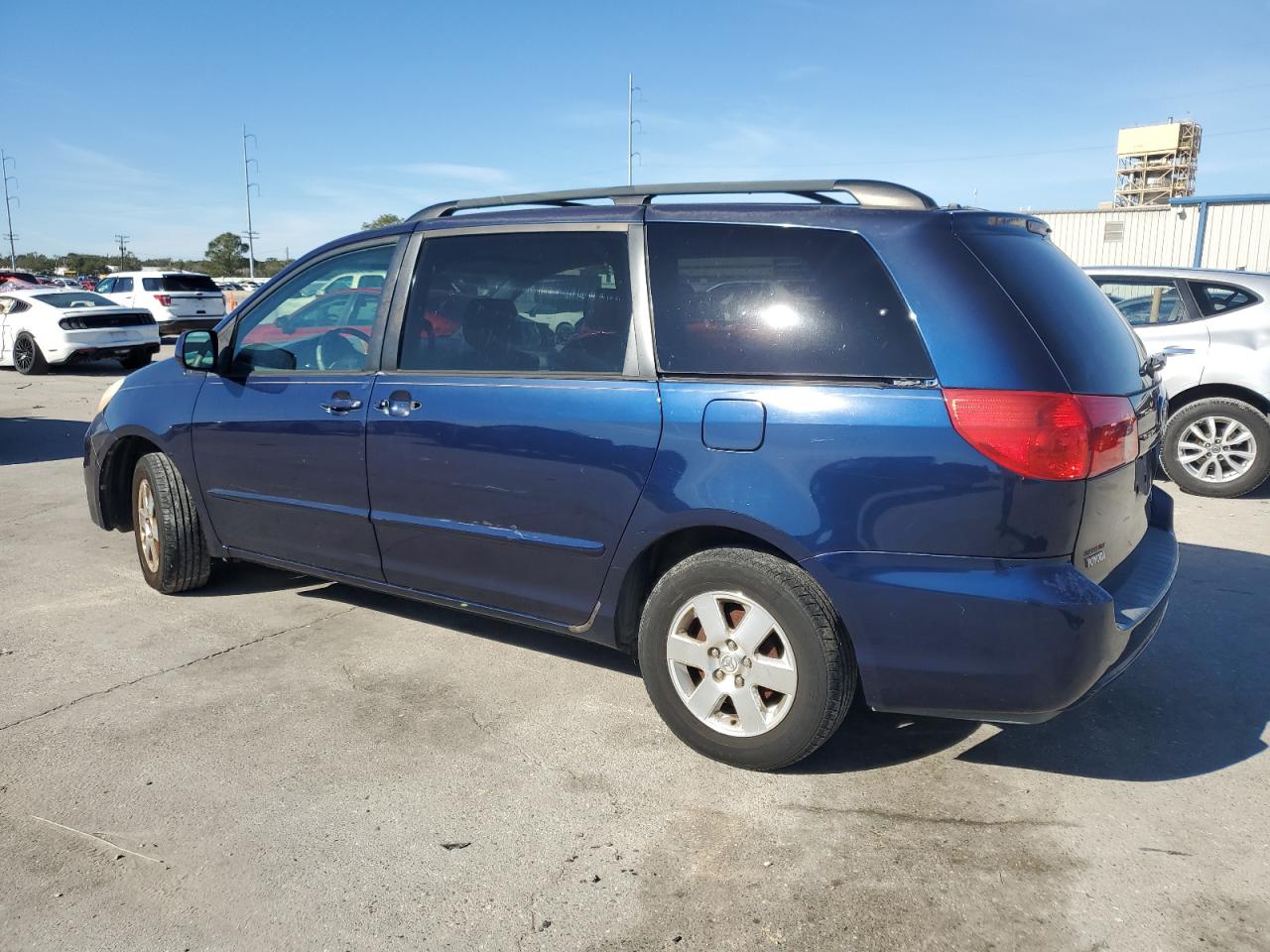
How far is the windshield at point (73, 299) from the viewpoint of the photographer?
16.5 metres

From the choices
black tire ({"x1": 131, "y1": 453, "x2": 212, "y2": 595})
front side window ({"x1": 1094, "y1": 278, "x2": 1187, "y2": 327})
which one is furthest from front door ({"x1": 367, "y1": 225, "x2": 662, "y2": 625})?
front side window ({"x1": 1094, "y1": 278, "x2": 1187, "y2": 327})

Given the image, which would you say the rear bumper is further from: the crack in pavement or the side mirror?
the side mirror

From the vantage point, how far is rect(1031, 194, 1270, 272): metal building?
→ 22844mm

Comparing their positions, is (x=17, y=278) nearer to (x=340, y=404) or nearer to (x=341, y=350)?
(x=341, y=350)

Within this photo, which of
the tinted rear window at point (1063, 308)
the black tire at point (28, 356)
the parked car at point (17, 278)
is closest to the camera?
the tinted rear window at point (1063, 308)

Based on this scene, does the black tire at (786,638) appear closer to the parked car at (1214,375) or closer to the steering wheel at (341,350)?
the steering wheel at (341,350)

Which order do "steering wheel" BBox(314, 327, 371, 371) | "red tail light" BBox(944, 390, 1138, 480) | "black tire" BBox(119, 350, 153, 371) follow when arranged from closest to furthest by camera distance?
"red tail light" BBox(944, 390, 1138, 480) < "steering wheel" BBox(314, 327, 371, 371) < "black tire" BBox(119, 350, 153, 371)

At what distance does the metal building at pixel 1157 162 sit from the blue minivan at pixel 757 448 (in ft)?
234

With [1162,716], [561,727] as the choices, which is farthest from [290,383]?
[1162,716]

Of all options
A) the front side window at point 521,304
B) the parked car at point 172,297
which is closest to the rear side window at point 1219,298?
the front side window at point 521,304

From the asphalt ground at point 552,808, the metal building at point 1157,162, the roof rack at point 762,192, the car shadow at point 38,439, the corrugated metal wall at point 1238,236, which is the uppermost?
the metal building at point 1157,162

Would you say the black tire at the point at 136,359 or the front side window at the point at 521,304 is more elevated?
the front side window at the point at 521,304

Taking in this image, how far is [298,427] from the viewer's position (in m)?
4.21

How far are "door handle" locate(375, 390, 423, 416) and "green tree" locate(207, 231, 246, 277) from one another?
8907cm
